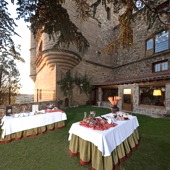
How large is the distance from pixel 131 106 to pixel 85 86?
4.40 metres

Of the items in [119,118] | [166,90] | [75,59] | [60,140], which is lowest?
[60,140]

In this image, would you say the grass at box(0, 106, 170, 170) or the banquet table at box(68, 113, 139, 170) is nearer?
the banquet table at box(68, 113, 139, 170)

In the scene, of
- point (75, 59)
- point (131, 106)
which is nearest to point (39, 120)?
point (75, 59)

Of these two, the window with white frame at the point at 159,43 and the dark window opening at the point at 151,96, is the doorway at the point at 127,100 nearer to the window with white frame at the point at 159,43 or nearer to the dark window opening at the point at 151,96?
the dark window opening at the point at 151,96

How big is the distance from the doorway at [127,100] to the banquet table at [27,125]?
Answer: 6.60 meters

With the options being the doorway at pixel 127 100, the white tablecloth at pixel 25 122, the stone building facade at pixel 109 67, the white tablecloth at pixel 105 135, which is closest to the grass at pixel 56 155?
the white tablecloth at pixel 25 122

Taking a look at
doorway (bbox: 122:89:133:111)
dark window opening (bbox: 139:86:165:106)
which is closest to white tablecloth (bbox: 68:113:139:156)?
dark window opening (bbox: 139:86:165:106)

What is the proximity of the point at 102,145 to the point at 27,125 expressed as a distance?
9.95ft

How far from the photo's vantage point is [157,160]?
2.92m

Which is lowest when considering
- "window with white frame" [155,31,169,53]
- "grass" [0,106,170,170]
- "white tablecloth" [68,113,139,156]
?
"grass" [0,106,170,170]

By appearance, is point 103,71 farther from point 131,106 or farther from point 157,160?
point 157,160

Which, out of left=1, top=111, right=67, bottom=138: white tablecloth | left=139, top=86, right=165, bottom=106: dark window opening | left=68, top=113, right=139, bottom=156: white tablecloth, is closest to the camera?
left=68, top=113, right=139, bottom=156: white tablecloth

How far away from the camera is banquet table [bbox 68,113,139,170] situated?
7.67 ft

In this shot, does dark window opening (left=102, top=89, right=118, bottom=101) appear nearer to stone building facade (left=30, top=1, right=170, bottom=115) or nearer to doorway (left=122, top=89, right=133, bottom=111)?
stone building facade (left=30, top=1, right=170, bottom=115)
